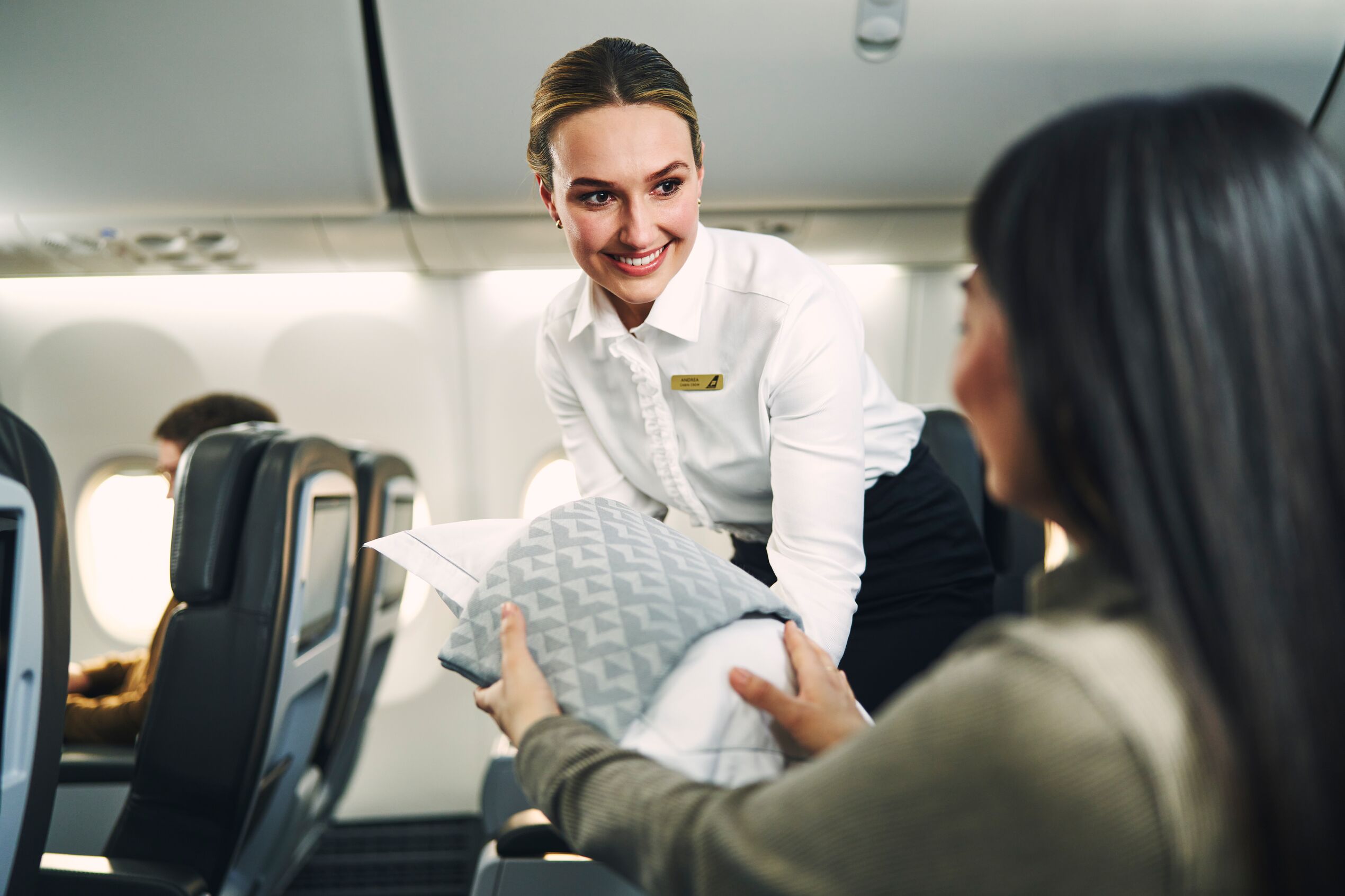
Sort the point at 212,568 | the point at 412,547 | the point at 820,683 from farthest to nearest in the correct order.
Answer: the point at 212,568, the point at 412,547, the point at 820,683

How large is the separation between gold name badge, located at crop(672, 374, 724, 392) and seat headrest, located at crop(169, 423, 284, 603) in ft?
3.34

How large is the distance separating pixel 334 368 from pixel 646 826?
10.7ft

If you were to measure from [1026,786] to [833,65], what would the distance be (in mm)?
2228

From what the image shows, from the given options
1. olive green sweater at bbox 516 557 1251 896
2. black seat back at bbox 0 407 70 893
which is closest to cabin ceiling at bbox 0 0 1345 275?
black seat back at bbox 0 407 70 893

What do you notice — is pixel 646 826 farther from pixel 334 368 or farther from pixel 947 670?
pixel 334 368

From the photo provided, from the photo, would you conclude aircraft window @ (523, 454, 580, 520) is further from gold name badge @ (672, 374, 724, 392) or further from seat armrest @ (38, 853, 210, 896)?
gold name badge @ (672, 374, 724, 392)

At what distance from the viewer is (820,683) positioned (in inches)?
37.5

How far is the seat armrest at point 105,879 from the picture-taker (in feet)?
5.28

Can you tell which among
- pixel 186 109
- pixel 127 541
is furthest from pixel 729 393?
pixel 127 541

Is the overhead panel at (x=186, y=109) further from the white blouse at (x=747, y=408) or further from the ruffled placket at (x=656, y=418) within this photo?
the ruffled placket at (x=656, y=418)

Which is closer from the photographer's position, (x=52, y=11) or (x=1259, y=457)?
(x=1259, y=457)

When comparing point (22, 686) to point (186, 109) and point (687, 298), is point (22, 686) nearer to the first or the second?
point (687, 298)

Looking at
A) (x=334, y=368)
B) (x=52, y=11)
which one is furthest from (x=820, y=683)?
(x=334, y=368)

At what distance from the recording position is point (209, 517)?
5.79 ft
